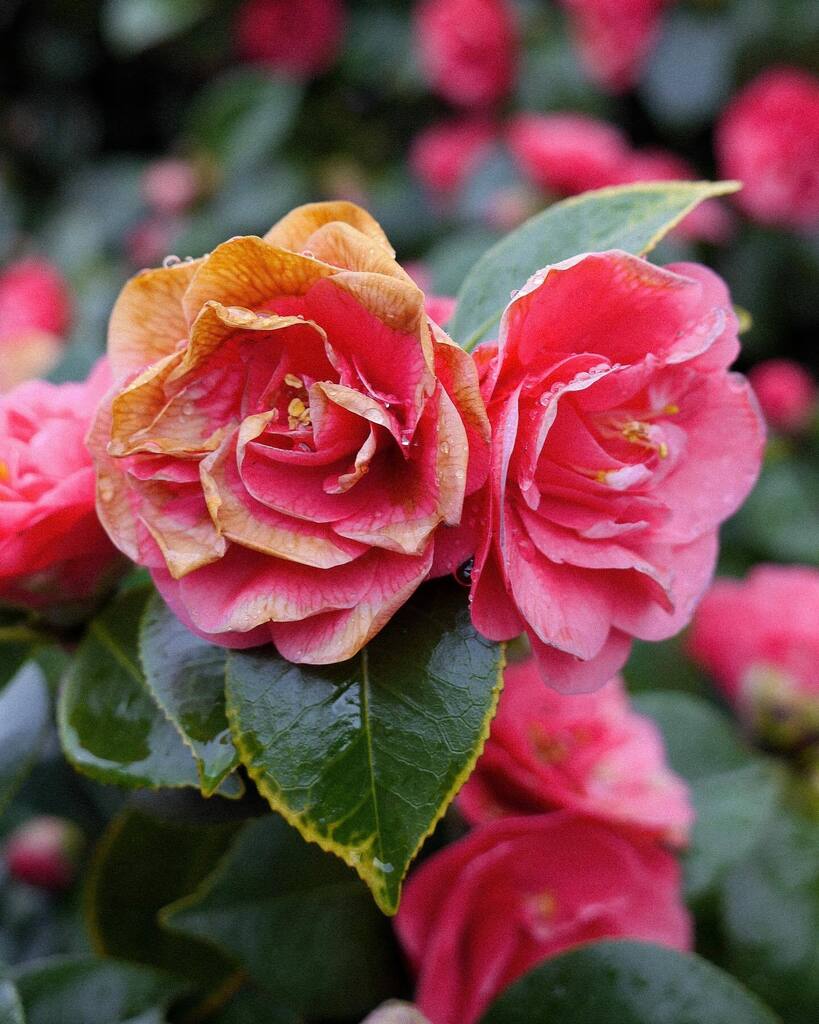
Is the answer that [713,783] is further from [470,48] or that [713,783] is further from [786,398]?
[470,48]

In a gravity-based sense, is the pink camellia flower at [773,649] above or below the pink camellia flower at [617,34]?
below

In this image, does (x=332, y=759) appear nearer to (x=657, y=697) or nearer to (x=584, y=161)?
(x=657, y=697)

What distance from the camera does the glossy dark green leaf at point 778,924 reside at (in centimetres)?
73

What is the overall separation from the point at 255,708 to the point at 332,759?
0.04 m

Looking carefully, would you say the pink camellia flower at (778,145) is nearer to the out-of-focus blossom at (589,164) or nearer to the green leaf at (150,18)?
the out-of-focus blossom at (589,164)

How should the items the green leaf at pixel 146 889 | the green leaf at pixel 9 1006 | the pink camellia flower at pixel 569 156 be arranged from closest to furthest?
the green leaf at pixel 9 1006, the green leaf at pixel 146 889, the pink camellia flower at pixel 569 156

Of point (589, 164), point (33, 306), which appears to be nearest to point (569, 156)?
point (589, 164)

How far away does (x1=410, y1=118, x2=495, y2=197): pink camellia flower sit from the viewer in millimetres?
1632

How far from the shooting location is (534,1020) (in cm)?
58

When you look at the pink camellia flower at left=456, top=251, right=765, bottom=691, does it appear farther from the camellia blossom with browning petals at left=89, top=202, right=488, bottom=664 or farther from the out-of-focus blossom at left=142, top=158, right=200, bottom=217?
the out-of-focus blossom at left=142, top=158, right=200, bottom=217

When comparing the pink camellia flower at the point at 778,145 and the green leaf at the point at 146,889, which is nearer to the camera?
the green leaf at the point at 146,889

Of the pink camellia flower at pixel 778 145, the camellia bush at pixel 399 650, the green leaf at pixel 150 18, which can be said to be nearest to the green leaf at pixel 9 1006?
the camellia bush at pixel 399 650

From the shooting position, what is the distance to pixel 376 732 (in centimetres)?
44

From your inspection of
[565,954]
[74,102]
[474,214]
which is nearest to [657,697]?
[565,954]
